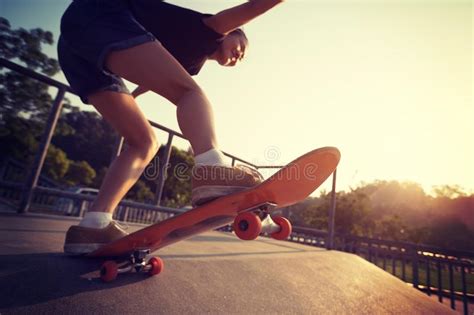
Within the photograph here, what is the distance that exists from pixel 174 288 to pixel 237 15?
118 centimetres

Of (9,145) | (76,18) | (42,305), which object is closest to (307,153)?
(42,305)


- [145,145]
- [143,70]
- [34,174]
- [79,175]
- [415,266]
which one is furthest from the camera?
[79,175]

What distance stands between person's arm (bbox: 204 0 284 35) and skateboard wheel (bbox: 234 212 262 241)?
0.84 metres

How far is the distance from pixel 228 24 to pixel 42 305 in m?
1.22

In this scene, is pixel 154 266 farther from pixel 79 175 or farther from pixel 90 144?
pixel 90 144

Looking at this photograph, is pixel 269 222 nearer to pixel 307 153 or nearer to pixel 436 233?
pixel 307 153

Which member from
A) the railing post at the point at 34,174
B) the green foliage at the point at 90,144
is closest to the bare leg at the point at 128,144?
the railing post at the point at 34,174

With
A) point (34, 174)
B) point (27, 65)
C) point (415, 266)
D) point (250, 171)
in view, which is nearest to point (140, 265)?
point (250, 171)

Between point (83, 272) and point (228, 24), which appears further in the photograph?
point (228, 24)

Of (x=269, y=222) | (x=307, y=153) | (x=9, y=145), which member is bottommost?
(x=269, y=222)

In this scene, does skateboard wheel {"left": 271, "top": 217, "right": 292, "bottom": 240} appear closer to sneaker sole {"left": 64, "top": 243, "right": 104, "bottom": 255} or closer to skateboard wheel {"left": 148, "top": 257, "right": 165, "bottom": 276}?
skateboard wheel {"left": 148, "top": 257, "right": 165, "bottom": 276}

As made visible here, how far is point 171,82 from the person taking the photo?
1.08 metres

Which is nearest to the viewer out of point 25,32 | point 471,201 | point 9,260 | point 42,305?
point 42,305

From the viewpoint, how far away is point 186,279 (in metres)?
A: 1.15
